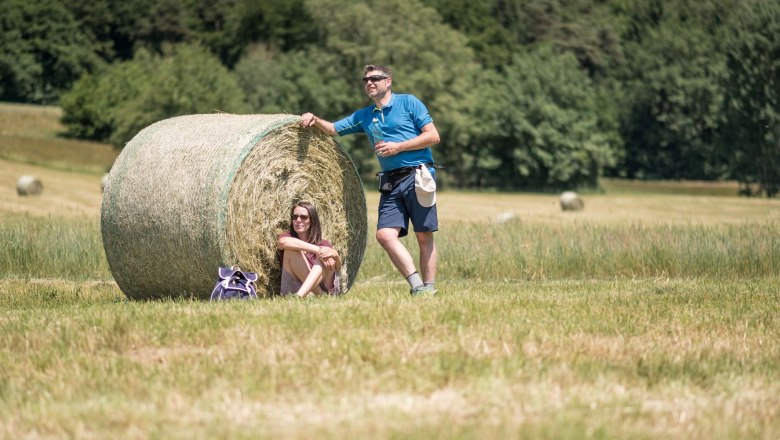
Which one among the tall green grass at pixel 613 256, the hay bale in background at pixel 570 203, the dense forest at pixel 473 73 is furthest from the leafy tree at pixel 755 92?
the tall green grass at pixel 613 256

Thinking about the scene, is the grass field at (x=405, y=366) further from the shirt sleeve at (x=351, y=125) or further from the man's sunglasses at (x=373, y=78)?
the man's sunglasses at (x=373, y=78)

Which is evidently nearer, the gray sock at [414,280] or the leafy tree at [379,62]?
the gray sock at [414,280]

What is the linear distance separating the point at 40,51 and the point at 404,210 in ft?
242

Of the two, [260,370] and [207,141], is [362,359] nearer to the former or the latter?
[260,370]

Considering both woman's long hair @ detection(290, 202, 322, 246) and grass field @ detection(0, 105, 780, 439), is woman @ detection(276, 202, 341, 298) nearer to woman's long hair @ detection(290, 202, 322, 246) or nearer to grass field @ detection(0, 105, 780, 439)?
woman's long hair @ detection(290, 202, 322, 246)

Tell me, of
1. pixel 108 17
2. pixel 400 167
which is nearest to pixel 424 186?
pixel 400 167

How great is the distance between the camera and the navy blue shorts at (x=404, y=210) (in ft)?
34.9

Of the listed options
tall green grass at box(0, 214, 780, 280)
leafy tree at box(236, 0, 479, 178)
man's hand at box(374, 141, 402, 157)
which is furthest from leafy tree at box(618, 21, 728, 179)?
man's hand at box(374, 141, 402, 157)

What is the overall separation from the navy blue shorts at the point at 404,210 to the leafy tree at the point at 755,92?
1761 inches

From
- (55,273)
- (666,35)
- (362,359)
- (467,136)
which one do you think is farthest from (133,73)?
(362,359)

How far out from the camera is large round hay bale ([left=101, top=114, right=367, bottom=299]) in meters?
10.4

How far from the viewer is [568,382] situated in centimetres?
634

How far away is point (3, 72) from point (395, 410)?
3112 inches

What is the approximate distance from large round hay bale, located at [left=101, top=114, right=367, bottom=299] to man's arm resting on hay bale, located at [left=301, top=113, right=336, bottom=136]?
0.11 meters
